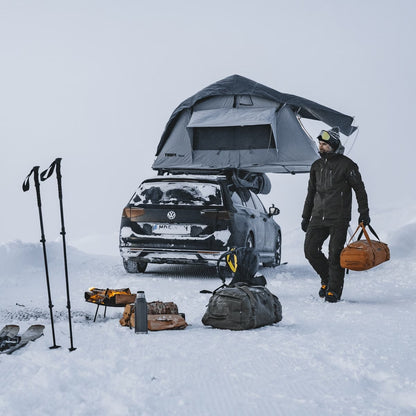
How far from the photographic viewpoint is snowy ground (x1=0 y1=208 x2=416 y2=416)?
3086 mm

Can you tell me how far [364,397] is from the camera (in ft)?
10.6

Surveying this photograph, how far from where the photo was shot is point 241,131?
14094 mm

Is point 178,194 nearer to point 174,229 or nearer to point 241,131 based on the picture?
point 174,229

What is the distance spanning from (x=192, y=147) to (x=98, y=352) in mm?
10425

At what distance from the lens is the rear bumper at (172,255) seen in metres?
9.52

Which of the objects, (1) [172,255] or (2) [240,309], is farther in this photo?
(1) [172,255]

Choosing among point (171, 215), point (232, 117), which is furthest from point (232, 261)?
point (232, 117)

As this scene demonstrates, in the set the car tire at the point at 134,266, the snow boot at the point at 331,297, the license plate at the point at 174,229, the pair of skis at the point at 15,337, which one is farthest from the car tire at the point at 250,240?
the pair of skis at the point at 15,337

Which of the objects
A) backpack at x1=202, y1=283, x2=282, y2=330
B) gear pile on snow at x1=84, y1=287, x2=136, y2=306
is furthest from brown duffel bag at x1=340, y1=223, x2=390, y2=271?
gear pile on snow at x1=84, y1=287, x2=136, y2=306

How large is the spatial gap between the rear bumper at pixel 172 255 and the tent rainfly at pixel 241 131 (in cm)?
467

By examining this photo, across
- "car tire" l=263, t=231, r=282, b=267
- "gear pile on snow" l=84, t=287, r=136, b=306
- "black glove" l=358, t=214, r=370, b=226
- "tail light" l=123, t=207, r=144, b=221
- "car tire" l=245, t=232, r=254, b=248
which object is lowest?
"car tire" l=263, t=231, r=282, b=267

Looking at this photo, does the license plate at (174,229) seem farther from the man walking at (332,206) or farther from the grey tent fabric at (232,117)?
the grey tent fabric at (232,117)

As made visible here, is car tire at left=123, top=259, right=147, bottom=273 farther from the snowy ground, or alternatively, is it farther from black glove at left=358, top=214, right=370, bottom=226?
black glove at left=358, top=214, right=370, bottom=226

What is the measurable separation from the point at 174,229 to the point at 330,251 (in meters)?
3.02
